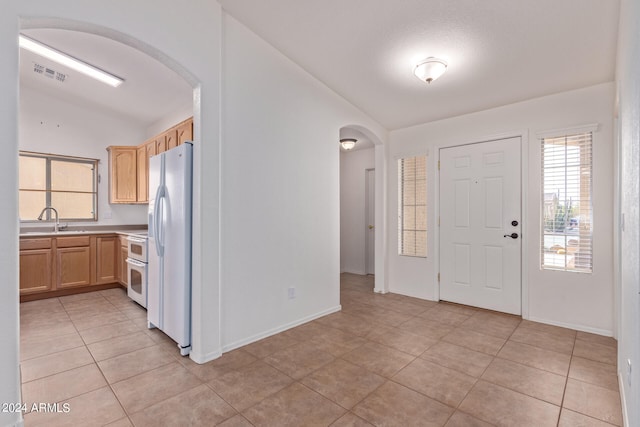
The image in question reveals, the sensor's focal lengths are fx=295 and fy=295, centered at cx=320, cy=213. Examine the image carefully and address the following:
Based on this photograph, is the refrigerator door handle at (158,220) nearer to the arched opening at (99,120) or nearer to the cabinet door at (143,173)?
the arched opening at (99,120)

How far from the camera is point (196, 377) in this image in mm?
2188

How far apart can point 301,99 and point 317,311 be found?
8.14 ft

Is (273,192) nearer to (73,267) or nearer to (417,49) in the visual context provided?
(417,49)

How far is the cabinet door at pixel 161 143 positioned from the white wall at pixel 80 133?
1640mm

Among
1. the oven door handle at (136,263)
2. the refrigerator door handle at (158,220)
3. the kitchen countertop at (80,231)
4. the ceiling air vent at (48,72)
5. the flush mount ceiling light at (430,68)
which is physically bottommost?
the oven door handle at (136,263)

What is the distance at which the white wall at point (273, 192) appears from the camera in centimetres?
267

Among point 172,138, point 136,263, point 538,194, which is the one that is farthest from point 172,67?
point 538,194

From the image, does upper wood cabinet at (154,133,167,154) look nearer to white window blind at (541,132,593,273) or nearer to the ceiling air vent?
the ceiling air vent

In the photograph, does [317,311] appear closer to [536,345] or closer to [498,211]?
[536,345]

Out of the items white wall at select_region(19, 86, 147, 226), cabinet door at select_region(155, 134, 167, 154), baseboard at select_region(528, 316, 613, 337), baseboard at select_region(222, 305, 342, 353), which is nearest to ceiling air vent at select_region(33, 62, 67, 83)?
white wall at select_region(19, 86, 147, 226)

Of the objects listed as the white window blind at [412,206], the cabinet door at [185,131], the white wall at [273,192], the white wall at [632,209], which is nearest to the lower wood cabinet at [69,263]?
the cabinet door at [185,131]

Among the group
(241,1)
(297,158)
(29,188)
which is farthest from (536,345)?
(29,188)

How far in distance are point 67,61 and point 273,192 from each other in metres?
2.93

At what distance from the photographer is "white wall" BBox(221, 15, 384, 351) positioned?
2672mm
